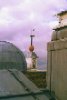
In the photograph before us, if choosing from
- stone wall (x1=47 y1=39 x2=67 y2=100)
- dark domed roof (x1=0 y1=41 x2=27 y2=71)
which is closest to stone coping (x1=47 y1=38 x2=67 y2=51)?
stone wall (x1=47 y1=39 x2=67 y2=100)

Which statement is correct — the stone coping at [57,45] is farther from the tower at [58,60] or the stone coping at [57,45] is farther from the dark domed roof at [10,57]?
the dark domed roof at [10,57]

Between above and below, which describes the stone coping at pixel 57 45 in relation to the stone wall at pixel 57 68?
above

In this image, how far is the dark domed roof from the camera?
14172mm

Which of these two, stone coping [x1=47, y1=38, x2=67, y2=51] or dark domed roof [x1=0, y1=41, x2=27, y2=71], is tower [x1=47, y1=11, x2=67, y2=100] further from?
dark domed roof [x1=0, y1=41, x2=27, y2=71]

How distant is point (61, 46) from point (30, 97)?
1551mm

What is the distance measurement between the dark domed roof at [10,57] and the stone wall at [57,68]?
19.5 ft

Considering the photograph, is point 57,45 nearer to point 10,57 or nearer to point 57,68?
point 57,68

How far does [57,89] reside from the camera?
7742mm

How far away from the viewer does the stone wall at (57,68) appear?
741cm

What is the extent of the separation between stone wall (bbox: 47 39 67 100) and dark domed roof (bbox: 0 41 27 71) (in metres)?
5.93

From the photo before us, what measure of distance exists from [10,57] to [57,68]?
7568 mm

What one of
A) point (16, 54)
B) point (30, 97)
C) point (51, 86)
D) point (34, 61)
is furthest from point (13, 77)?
point (34, 61)

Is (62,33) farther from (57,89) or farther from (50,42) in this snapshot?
(57,89)

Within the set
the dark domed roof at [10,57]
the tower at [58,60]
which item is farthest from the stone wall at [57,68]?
the dark domed roof at [10,57]
